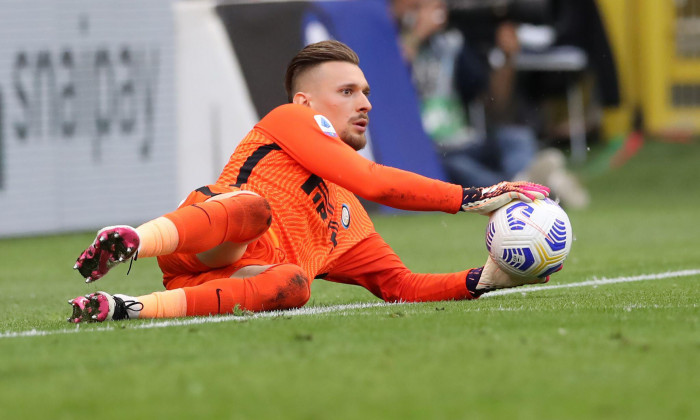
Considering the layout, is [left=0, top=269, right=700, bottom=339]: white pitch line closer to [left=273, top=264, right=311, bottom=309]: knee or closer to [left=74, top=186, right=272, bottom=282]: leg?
[left=273, top=264, right=311, bottom=309]: knee

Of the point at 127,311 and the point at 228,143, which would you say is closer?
the point at 127,311

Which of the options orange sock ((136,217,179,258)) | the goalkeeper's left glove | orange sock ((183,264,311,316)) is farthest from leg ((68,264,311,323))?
the goalkeeper's left glove

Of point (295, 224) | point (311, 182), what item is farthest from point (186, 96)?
point (295, 224)

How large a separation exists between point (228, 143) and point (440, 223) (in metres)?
2.30

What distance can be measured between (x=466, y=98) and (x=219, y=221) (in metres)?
11.5

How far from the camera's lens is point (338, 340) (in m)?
3.72

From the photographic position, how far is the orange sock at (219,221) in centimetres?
436

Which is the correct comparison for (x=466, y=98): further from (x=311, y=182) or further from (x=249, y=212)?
(x=249, y=212)

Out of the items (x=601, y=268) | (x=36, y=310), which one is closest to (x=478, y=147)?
(x=601, y=268)

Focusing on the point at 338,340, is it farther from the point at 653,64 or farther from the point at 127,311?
the point at 653,64

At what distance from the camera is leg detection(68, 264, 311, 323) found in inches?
176

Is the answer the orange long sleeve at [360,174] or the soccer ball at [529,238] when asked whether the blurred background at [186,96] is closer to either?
the orange long sleeve at [360,174]

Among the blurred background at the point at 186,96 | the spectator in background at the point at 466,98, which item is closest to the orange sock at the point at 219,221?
the blurred background at the point at 186,96

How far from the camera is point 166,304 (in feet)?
14.9
